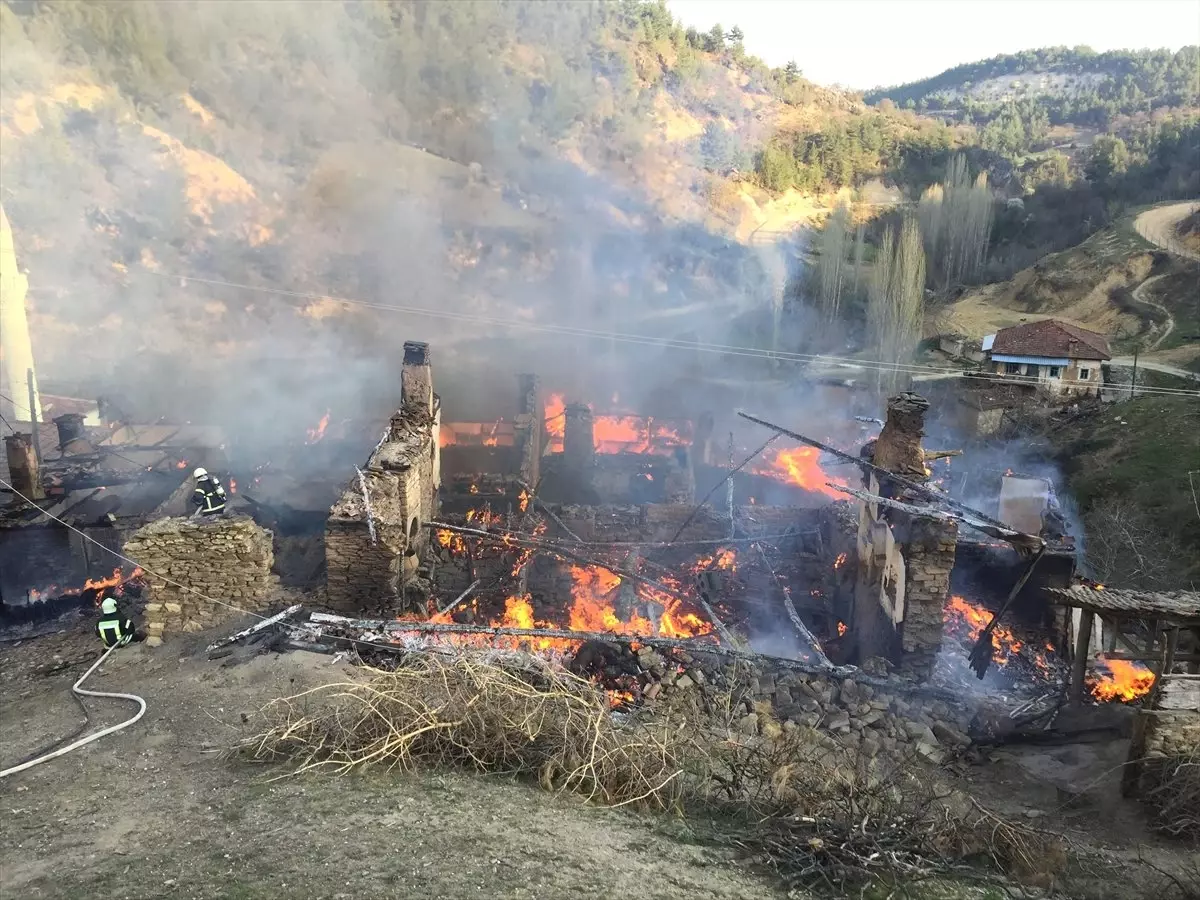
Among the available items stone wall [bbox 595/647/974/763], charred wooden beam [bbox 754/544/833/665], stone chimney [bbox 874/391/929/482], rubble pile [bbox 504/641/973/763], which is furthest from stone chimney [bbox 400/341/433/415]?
stone chimney [bbox 874/391/929/482]

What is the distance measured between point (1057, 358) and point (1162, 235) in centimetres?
2219

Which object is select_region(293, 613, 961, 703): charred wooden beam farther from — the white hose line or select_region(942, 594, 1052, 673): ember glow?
select_region(942, 594, 1052, 673): ember glow

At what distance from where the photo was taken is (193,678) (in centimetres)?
792

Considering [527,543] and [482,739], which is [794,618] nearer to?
[527,543]

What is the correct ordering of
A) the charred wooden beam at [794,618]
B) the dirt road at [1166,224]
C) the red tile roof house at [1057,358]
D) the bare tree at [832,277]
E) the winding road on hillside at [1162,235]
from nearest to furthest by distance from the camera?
the charred wooden beam at [794,618] < the red tile roof house at [1057,358] < the winding road on hillside at [1162,235] < the dirt road at [1166,224] < the bare tree at [832,277]

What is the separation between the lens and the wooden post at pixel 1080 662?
9.11 m

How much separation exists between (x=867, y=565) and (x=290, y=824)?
10504mm

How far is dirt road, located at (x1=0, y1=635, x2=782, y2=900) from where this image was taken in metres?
4.03

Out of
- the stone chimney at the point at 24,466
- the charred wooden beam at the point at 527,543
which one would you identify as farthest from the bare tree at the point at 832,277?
the stone chimney at the point at 24,466

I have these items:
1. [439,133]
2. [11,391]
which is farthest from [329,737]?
[439,133]

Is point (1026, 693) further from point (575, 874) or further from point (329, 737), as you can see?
point (329, 737)

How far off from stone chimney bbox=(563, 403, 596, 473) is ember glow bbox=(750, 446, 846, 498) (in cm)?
559

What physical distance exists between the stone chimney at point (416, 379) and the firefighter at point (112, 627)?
17.9 ft

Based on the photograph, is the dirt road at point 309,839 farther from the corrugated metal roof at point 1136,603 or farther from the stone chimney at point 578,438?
the stone chimney at point 578,438
